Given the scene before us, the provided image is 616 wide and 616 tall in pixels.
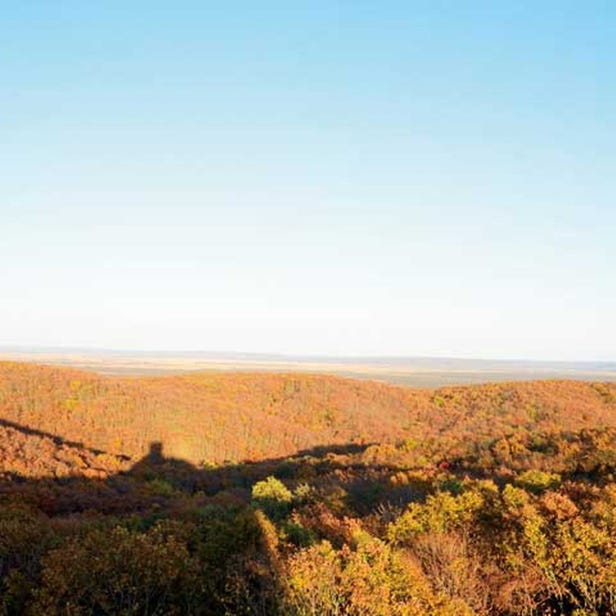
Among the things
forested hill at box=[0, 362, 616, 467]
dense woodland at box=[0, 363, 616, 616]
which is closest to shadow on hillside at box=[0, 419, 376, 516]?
dense woodland at box=[0, 363, 616, 616]

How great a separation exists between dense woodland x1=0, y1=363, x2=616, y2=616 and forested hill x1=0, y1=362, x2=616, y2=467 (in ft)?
1.47

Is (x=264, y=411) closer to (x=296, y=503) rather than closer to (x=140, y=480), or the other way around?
(x=140, y=480)

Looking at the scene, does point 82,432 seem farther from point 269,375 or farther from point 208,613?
point 208,613

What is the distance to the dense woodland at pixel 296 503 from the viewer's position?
1747 centimetres

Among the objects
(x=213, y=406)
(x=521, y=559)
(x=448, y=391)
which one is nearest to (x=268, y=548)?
A: (x=521, y=559)

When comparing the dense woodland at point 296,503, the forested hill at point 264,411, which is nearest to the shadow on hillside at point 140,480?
the dense woodland at point 296,503

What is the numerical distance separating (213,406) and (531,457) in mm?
63507

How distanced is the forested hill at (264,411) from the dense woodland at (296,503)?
0.45m

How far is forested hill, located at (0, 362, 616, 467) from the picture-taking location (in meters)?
87.1

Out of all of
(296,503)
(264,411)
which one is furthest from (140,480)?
(264,411)

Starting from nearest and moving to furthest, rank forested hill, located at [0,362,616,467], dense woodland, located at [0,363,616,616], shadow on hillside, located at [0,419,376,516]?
dense woodland, located at [0,363,616,616] < shadow on hillside, located at [0,419,376,516] < forested hill, located at [0,362,616,467]

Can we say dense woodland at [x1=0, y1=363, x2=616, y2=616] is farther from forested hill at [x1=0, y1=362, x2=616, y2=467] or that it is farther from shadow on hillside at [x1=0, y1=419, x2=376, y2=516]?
forested hill at [x1=0, y1=362, x2=616, y2=467]

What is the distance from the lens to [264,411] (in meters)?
115

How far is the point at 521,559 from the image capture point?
21109 mm
